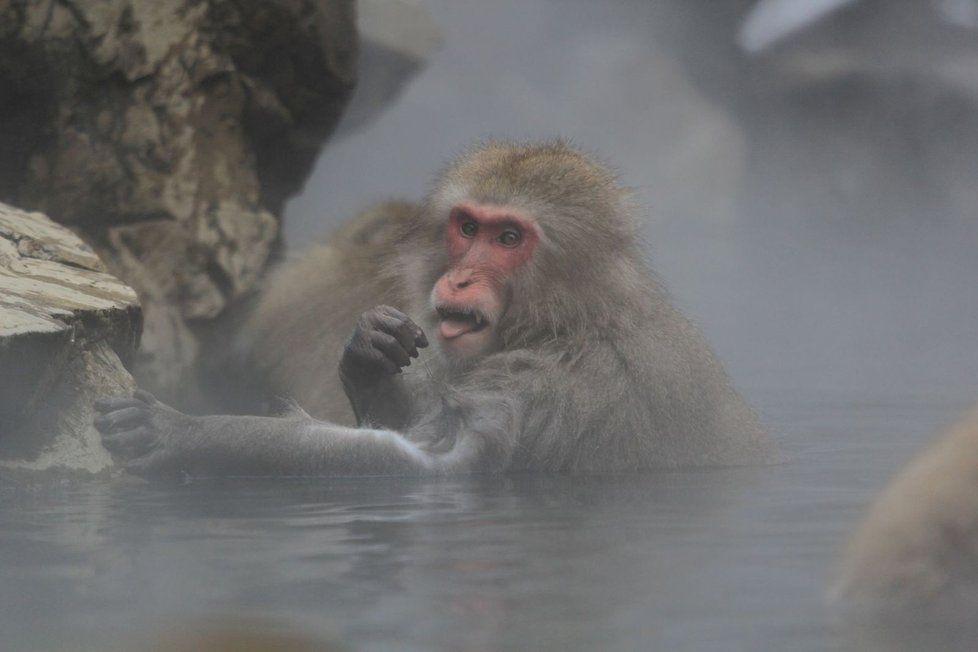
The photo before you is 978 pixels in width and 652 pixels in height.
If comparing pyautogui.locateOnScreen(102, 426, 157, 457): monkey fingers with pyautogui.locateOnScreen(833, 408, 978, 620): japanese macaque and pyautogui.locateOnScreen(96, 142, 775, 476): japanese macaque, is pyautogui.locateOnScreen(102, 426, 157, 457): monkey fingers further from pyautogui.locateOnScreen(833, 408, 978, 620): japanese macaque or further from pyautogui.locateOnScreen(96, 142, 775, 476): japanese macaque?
pyautogui.locateOnScreen(833, 408, 978, 620): japanese macaque

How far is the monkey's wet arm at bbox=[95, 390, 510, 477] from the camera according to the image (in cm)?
465

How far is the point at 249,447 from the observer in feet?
15.5

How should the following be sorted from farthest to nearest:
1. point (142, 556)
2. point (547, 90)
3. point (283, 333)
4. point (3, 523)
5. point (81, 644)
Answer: point (547, 90) → point (283, 333) → point (3, 523) → point (142, 556) → point (81, 644)

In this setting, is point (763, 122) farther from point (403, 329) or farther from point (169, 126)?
point (403, 329)

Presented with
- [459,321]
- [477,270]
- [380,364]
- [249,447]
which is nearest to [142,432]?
[249,447]

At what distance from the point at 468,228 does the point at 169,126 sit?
226 centimetres

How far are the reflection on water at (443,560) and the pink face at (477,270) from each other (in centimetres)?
58

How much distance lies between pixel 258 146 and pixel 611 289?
2910 mm

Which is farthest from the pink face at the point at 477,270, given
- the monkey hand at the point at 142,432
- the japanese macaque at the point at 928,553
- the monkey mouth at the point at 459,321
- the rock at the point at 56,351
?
the japanese macaque at the point at 928,553

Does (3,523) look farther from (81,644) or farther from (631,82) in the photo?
(631,82)

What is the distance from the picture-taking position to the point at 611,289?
17.6ft

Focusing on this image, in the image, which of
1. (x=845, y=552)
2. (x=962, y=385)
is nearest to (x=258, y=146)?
(x=962, y=385)

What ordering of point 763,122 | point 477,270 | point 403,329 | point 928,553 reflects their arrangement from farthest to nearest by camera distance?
point 763,122, point 477,270, point 403,329, point 928,553

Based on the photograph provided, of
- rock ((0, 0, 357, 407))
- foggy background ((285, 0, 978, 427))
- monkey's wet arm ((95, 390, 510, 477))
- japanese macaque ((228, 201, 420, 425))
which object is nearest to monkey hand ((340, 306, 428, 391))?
monkey's wet arm ((95, 390, 510, 477))
